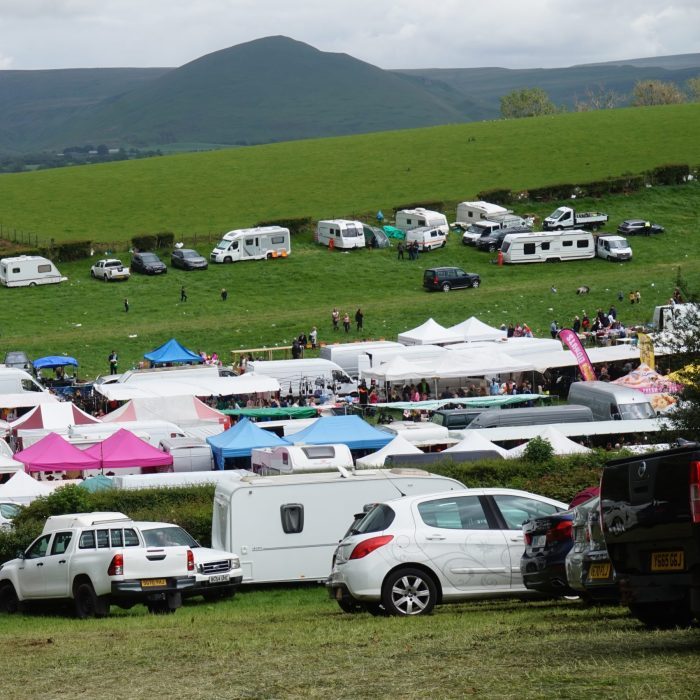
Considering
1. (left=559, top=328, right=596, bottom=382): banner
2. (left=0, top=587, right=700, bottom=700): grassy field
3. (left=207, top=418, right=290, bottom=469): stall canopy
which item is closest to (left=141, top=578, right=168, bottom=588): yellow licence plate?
(left=0, top=587, right=700, bottom=700): grassy field

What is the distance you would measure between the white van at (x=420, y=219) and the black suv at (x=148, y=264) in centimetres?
1530

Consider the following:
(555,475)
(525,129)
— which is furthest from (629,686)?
(525,129)

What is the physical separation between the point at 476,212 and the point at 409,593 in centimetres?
6456

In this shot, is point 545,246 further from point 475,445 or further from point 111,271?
point 475,445

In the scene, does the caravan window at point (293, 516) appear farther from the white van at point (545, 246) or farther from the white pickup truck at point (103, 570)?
the white van at point (545, 246)

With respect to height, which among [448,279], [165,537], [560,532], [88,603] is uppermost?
[448,279]

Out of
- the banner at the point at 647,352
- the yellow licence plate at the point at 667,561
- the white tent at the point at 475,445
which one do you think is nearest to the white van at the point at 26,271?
the banner at the point at 647,352

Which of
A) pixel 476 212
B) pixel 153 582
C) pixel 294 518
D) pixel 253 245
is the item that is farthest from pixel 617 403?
pixel 476 212

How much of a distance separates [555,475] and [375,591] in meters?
9.58

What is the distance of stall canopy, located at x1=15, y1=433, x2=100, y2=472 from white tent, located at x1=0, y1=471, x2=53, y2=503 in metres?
2.66

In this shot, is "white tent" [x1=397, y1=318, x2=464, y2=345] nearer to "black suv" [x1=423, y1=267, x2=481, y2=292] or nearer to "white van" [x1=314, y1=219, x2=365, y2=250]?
"black suv" [x1=423, y1=267, x2=481, y2=292]

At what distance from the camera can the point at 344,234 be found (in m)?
73.7

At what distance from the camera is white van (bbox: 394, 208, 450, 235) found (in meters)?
74.2

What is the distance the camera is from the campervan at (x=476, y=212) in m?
76.6
